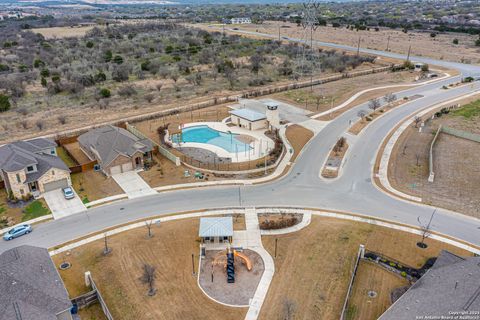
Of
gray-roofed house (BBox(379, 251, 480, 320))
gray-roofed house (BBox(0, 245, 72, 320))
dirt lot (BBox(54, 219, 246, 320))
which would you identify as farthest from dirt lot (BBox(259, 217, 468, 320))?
gray-roofed house (BBox(0, 245, 72, 320))

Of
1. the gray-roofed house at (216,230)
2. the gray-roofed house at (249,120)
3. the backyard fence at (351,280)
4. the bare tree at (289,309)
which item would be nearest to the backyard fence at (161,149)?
the gray-roofed house at (249,120)

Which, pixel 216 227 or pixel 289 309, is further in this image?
pixel 216 227

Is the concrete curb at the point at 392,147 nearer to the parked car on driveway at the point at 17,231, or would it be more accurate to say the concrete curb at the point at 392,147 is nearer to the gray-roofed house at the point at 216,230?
the gray-roofed house at the point at 216,230

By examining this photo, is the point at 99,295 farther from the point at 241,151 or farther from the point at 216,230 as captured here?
the point at 241,151

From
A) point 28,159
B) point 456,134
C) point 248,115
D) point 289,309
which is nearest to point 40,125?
point 28,159

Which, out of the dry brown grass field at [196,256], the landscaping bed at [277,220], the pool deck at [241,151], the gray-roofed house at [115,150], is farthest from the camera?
the pool deck at [241,151]

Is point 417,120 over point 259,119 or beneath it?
beneath

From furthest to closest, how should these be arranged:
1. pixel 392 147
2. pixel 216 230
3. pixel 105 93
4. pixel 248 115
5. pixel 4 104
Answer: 1. pixel 105 93
2. pixel 4 104
3. pixel 248 115
4. pixel 392 147
5. pixel 216 230
